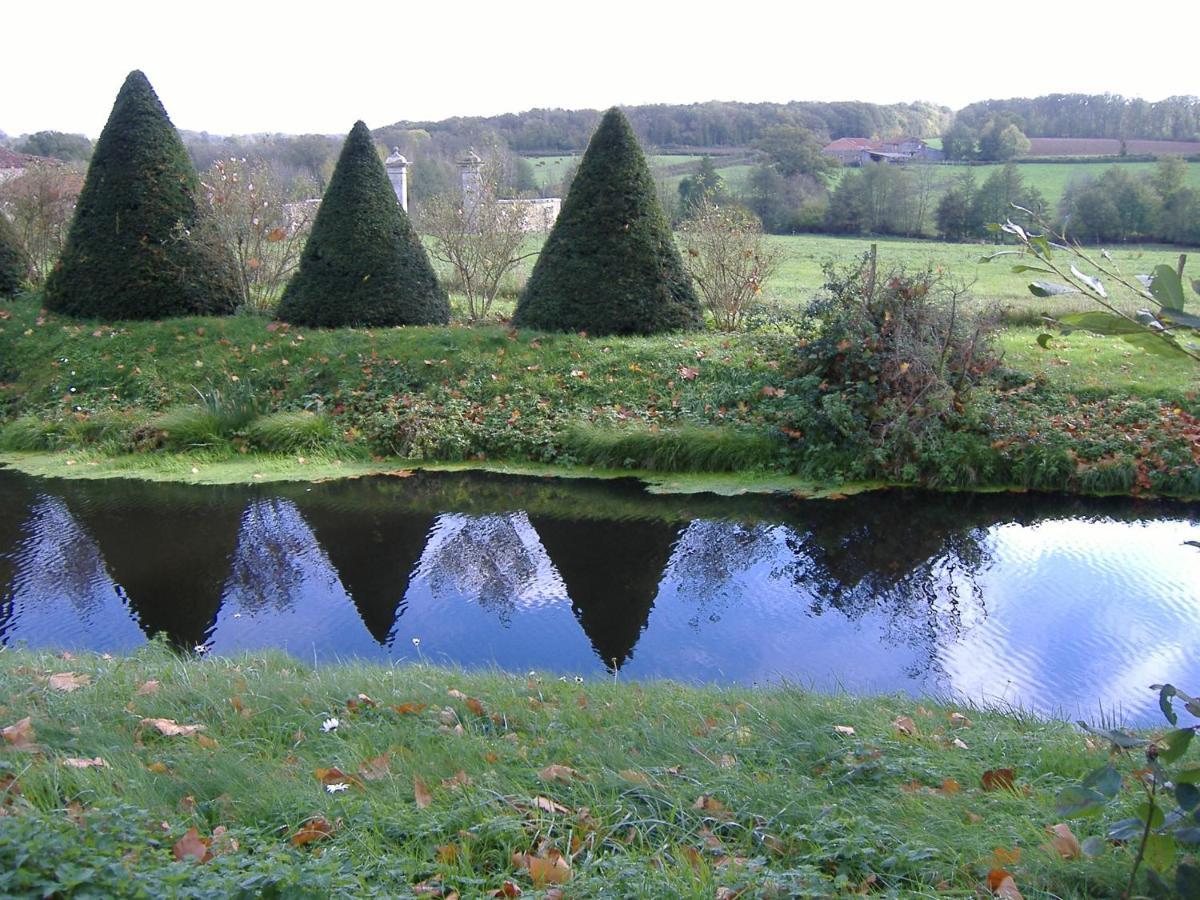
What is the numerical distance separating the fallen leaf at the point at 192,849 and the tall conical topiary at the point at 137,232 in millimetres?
13871

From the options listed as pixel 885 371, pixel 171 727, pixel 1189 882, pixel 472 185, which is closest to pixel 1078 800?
pixel 1189 882

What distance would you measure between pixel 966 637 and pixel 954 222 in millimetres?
27024

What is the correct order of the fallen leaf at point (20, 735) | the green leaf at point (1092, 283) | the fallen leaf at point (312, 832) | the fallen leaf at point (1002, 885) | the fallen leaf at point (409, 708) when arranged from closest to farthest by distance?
the green leaf at point (1092, 283)
the fallen leaf at point (1002, 885)
the fallen leaf at point (312, 832)
the fallen leaf at point (20, 735)
the fallen leaf at point (409, 708)

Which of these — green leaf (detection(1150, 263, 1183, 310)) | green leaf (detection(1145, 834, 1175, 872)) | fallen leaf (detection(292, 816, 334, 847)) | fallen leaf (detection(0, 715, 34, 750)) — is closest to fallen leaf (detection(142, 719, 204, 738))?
fallen leaf (detection(0, 715, 34, 750))

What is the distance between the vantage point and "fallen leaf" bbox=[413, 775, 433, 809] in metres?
3.30

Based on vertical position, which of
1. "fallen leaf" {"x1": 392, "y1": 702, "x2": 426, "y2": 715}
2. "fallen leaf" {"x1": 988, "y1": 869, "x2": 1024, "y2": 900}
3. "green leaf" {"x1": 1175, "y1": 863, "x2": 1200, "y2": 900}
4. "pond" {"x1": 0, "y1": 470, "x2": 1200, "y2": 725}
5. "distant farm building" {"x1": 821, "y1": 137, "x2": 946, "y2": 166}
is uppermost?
"distant farm building" {"x1": 821, "y1": 137, "x2": 946, "y2": 166}

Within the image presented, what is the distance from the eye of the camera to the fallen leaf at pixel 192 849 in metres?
2.72

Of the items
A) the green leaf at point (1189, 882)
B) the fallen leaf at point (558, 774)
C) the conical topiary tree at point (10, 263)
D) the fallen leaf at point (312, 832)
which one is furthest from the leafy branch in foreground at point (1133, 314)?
the conical topiary tree at point (10, 263)

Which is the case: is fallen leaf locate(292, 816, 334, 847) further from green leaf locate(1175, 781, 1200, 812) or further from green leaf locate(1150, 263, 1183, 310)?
green leaf locate(1150, 263, 1183, 310)

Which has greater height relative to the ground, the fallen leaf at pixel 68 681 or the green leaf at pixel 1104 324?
the green leaf at pixel 1104 324

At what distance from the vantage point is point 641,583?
7.71 m

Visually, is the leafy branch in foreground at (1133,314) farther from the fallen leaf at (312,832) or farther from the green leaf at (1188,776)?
the fallen leaf at (312,832)

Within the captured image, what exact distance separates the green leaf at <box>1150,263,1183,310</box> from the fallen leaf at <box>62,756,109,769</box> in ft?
11.9

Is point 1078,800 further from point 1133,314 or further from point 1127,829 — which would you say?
point 1133,314
